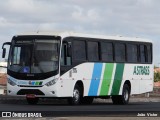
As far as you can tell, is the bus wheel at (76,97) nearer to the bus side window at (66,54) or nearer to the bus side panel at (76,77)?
the bus side panel at (76,77)

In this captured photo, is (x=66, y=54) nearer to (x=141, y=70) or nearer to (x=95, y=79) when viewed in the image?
(x=95, y=79)

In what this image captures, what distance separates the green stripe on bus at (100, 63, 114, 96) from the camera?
37250 millimetres

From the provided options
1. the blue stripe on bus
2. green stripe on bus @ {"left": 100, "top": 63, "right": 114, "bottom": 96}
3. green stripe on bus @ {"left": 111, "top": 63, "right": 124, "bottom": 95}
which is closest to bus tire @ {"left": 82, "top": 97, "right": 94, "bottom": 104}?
green stripe on bus @ {"left": 100, "top": 63, "right": 114, "bottom": 96}

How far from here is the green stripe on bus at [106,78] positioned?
37.2 m

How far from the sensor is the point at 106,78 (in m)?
37.5

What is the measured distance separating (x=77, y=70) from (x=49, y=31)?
2162mm

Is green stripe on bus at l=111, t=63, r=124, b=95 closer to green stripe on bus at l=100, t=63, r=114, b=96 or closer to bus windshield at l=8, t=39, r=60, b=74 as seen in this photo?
green stripe on bus at l=100, t=63, r=114, b=96

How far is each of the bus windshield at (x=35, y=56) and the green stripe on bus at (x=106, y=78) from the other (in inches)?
170

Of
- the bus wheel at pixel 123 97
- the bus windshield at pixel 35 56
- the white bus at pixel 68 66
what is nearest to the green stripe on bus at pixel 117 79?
the white bus at pixel 68 66

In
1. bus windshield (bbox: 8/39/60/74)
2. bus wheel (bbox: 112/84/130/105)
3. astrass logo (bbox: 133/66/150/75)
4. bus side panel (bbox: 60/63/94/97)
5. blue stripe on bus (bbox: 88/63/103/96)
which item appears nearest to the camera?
bus windshield (bbox: 8/39/60/74)

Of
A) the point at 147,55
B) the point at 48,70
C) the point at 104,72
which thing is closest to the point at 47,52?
the point at 48,70

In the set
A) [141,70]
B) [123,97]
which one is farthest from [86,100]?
[141,70]

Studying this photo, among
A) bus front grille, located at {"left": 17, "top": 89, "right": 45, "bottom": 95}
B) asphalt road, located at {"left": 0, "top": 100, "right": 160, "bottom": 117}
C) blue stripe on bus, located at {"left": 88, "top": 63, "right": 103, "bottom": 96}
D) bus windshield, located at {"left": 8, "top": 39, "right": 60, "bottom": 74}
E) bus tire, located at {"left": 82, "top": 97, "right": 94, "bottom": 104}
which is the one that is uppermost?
bus windshield, located at {"left": 8, "top": 39, "right": 60, "bottom": 74}

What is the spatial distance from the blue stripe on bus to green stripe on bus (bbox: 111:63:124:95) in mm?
1639
